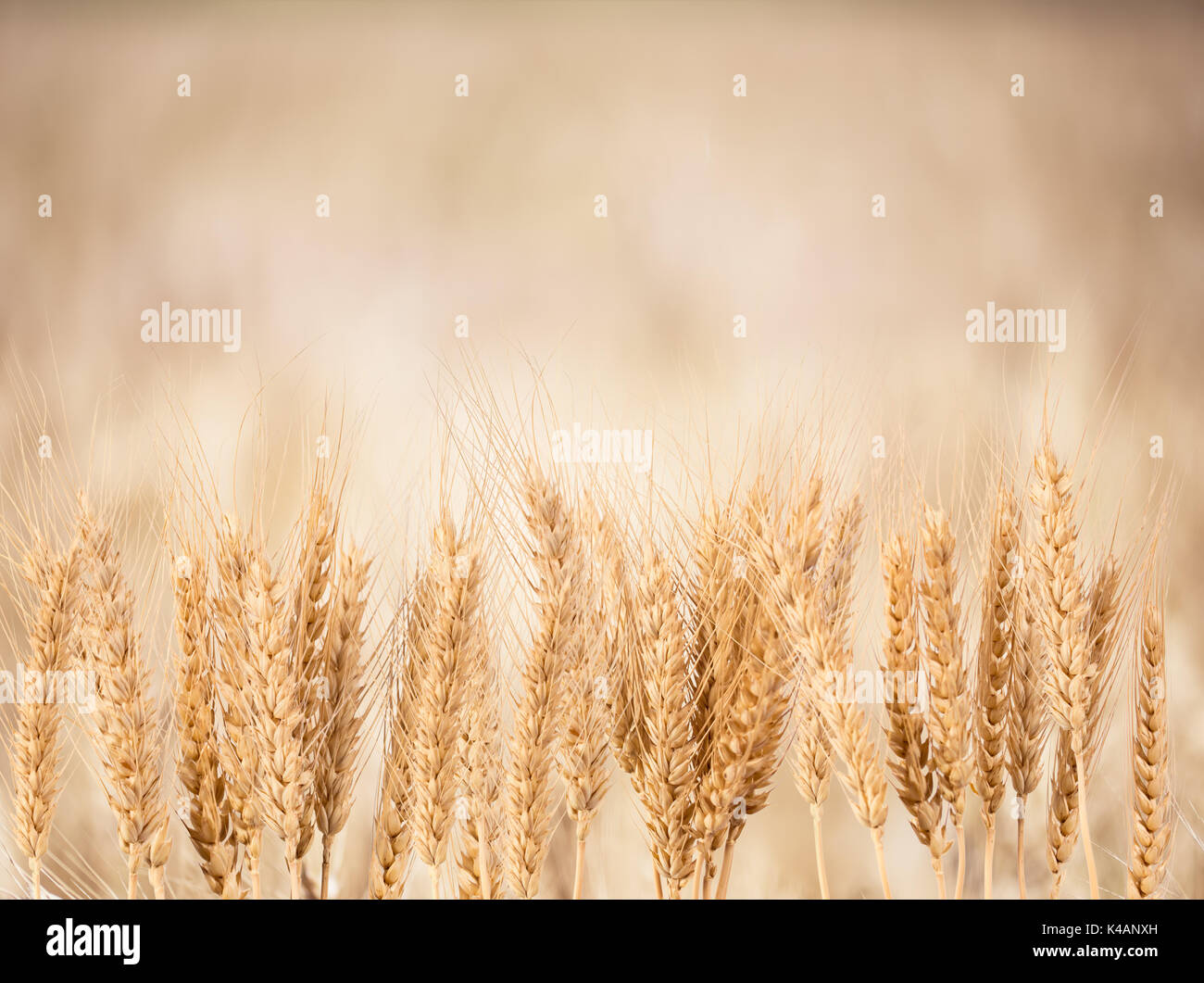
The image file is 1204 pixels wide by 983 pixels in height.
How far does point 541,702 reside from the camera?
1410mm

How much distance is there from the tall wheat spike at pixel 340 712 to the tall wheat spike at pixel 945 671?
1017 mm

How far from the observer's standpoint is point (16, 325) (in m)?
→ 1.71

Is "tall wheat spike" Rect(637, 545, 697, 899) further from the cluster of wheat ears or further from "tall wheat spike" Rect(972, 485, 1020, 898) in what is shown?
"tall wheat spike" Rect(972, 485, 1020, 898)

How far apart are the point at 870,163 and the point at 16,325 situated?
185 centimetres

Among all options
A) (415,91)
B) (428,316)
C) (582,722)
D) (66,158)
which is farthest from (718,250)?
(66,158)

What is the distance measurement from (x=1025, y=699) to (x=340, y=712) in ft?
4.14

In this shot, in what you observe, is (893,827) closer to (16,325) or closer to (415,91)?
(415,91)

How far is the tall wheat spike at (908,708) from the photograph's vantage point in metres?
1.46

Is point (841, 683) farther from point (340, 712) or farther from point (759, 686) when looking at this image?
point (340, 712)

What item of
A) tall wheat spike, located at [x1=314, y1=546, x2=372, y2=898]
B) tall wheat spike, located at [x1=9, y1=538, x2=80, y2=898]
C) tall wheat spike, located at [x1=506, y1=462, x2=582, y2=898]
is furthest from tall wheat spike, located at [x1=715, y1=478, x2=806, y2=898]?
tall wheat spike, located at [x1=9, y1=538, x2=80, y2=898]

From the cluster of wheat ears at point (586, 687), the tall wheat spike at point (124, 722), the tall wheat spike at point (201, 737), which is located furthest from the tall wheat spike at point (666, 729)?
the tall wheat spike at point (124, 722)

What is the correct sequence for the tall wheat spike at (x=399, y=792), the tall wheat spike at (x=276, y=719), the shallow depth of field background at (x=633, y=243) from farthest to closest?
the shallow depth of field background at (x=633, y=243), the tall wheat spike at (x=399, y=792), the tall wheat spike at (x=276, y=719)

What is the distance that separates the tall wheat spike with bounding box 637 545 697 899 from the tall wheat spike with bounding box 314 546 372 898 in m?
0.50

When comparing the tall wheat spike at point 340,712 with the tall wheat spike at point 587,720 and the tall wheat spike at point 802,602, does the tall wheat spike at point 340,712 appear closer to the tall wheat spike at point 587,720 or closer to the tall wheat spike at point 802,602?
the tall wheat spike at point 587,720
